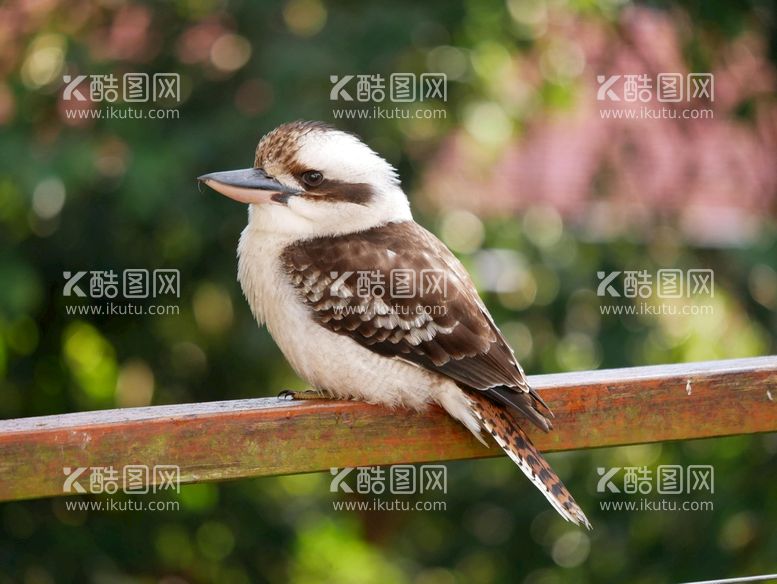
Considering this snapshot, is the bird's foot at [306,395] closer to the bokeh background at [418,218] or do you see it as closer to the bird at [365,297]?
the bird at [365,297]

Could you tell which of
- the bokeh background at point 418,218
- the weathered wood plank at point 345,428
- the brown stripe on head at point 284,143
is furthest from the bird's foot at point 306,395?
the bokeh background at point 418,218

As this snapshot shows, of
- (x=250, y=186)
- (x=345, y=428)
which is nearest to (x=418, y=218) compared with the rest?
(x=250, y=186)

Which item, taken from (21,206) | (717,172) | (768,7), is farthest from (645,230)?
(21,206)

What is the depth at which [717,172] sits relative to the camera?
607cm

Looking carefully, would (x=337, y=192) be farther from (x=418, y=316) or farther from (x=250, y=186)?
(x=418, y=316)

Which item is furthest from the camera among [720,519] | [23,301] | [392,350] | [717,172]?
[717,172]

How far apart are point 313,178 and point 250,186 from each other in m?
0.21

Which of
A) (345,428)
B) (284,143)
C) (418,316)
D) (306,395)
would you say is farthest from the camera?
(284,143)

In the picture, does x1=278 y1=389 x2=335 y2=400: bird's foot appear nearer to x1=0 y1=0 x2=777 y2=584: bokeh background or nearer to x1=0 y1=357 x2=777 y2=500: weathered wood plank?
x1=0 y1=357 x2=777 y2=500: weathered wood plank

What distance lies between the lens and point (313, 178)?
3285 mm

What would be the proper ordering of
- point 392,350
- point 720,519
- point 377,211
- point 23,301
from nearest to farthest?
point 392,350
point 377,211
point 23,301
point 720,519

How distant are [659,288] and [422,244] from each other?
5.78 ft

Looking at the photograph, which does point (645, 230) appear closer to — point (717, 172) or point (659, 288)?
point (659, 288)

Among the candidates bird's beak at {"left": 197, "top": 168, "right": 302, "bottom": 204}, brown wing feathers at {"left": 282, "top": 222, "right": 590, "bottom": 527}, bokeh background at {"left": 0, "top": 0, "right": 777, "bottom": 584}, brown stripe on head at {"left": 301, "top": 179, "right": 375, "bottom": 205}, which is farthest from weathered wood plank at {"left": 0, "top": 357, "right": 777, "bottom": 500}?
bokeh background at {"left": 0, "top": 0, "right": 777, "bottom": 584}
